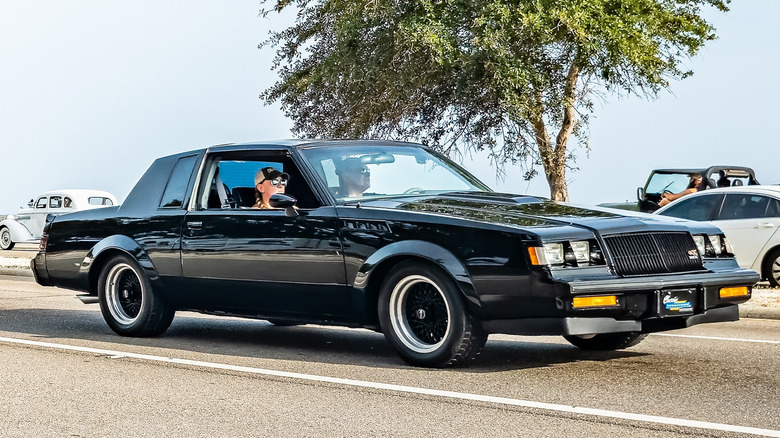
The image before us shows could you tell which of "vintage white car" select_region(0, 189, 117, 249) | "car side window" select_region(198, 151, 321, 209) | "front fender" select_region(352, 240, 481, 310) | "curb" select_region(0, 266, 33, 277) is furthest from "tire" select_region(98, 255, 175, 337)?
"vintage white car" select_region(0, 189, 117, 249)

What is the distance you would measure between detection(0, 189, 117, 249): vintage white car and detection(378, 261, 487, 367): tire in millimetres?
25229

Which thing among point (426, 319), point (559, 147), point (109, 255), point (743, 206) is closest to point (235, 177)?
point (109, 255)

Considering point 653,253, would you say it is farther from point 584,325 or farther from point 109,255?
point 109,255

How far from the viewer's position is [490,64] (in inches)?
993

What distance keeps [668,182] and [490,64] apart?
5.02 metres

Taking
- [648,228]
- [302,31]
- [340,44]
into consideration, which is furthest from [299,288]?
[302,31]

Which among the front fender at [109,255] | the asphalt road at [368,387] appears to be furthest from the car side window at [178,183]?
the asphalt road at [368,387]

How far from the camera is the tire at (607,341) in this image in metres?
8.45

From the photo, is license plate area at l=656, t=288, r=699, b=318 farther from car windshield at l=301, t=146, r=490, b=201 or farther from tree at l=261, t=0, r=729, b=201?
tree at l=261, t=0, r=729, b=201

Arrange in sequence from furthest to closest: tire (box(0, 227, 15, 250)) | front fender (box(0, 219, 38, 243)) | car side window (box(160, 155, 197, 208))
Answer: tire (box(0, 227, 15, 250)) → front fender (box(0, 219, 38, 243)) → car side window (box(160, 155, 197, 208))

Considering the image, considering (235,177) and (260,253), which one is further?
(235,177)

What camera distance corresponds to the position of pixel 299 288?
840 cm

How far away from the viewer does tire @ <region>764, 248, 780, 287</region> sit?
15.5 meters

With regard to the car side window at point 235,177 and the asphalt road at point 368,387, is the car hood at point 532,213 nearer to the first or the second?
the asphalt road at point 368,387
